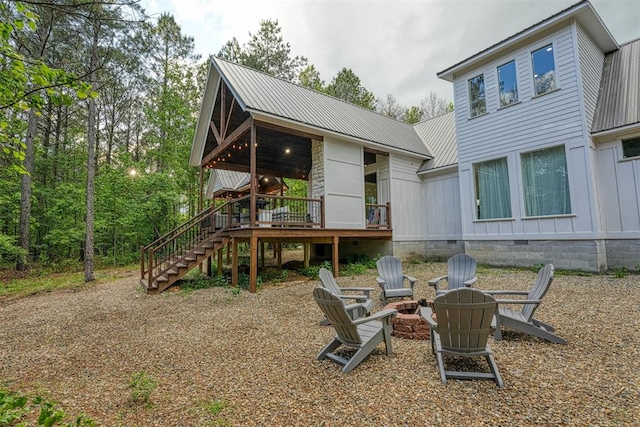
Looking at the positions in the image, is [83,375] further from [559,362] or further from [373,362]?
[559,362]

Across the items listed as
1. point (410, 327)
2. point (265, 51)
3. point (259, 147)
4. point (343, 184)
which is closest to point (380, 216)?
point (343, 184)

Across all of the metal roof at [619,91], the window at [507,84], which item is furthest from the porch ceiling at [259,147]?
the metal roof at [619,91]

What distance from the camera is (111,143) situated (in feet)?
61.7

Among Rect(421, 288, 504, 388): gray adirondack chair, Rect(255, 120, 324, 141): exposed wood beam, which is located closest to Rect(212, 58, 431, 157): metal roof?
Rect(255, 120, 324, 141): exposed wood beam

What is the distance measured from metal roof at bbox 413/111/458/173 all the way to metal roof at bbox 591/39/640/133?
3892 mm

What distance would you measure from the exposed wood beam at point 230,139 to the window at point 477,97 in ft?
23.1

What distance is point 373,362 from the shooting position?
332 centimetres

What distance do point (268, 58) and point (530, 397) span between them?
24003mm

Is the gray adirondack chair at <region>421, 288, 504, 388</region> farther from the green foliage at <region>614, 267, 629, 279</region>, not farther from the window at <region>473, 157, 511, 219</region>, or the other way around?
the window at <region>473, 157, 511, 219</region>

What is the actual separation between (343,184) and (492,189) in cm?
450

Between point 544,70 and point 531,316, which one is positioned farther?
point 544,70

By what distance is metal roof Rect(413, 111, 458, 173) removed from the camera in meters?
11.3

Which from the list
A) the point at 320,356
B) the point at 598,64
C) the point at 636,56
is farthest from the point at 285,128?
the point at 636,56

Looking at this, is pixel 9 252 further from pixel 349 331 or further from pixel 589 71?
pixel 589 71
